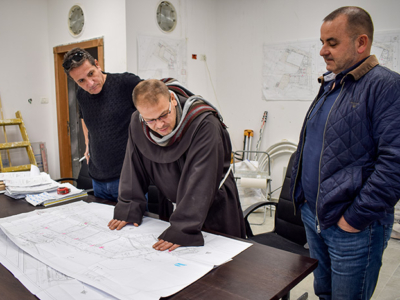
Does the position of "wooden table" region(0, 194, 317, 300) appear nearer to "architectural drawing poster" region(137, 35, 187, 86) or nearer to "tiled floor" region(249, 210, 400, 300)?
"tiled floor" region(249, 210, 400, 300)

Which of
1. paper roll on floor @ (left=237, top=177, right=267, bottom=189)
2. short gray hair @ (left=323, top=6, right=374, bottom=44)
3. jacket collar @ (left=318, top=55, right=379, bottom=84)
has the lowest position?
paper roll on floor @ (left=237, top=177, right=267, bottom=189)

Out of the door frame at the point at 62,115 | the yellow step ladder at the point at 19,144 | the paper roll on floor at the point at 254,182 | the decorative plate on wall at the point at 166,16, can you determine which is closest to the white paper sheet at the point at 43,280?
the paper roll on floor at the point at 254,182

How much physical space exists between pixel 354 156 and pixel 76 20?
3.87 meters

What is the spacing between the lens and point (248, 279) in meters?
1.03

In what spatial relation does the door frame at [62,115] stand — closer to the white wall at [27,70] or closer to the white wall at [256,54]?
the white wall at [27,70]

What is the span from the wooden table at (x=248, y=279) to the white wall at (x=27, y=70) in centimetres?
385

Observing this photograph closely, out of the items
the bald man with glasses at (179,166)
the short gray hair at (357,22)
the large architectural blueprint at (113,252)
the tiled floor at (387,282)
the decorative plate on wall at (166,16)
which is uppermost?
the decorative plate on wall at (166,16)

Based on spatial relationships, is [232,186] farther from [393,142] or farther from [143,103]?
[393,142]

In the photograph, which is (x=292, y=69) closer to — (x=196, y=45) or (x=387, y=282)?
(x=196, y=45)

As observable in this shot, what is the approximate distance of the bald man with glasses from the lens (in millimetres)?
1325

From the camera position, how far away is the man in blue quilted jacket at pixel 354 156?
1.21 m

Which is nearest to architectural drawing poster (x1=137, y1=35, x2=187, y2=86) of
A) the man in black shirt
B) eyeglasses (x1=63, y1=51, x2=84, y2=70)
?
the man in black shirt

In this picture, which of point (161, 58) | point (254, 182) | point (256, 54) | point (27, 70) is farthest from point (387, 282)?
point (27, 70)

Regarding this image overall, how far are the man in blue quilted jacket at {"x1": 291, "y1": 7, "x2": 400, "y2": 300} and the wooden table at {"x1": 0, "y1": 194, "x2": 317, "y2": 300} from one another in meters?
0.27
